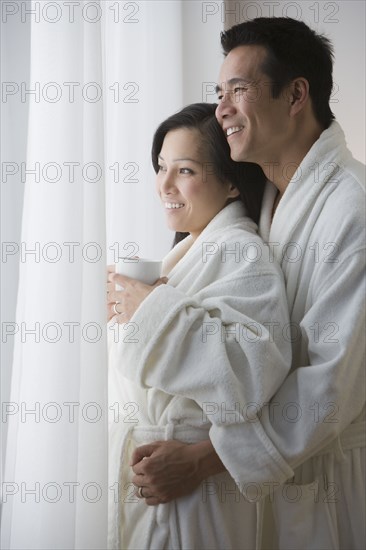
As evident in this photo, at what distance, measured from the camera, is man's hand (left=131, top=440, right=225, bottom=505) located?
1132mm

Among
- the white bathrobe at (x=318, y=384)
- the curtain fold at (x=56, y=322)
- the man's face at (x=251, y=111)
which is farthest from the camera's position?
the man's face at (x=251, y=111)

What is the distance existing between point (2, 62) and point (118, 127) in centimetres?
55

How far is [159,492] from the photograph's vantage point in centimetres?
113

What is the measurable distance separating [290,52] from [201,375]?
69 centimetres

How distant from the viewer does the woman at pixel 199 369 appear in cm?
109

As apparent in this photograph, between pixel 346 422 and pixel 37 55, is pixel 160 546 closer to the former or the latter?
pixel 346 422

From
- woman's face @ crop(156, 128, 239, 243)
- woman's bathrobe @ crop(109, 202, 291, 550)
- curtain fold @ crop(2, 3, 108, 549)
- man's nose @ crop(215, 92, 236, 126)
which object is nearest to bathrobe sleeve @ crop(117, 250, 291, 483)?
woman's bathrobe @ crop(109, 202, 291, 550)

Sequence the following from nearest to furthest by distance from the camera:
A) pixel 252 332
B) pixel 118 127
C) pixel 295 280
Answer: pixel 252 332, pixel 295 280, pixel 118 127

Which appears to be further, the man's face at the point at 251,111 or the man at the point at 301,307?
the man's face at the point at 251,111

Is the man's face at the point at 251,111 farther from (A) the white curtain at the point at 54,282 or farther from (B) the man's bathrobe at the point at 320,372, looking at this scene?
(A) the white curtain at the point at 54,282

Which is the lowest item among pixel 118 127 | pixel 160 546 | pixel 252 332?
pixel 160 546

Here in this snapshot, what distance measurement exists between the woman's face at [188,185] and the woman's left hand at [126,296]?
0.17 meters

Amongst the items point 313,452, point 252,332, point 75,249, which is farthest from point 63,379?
point 313,452

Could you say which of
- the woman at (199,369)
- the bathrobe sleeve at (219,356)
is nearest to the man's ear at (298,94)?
the woman at (199,369)
